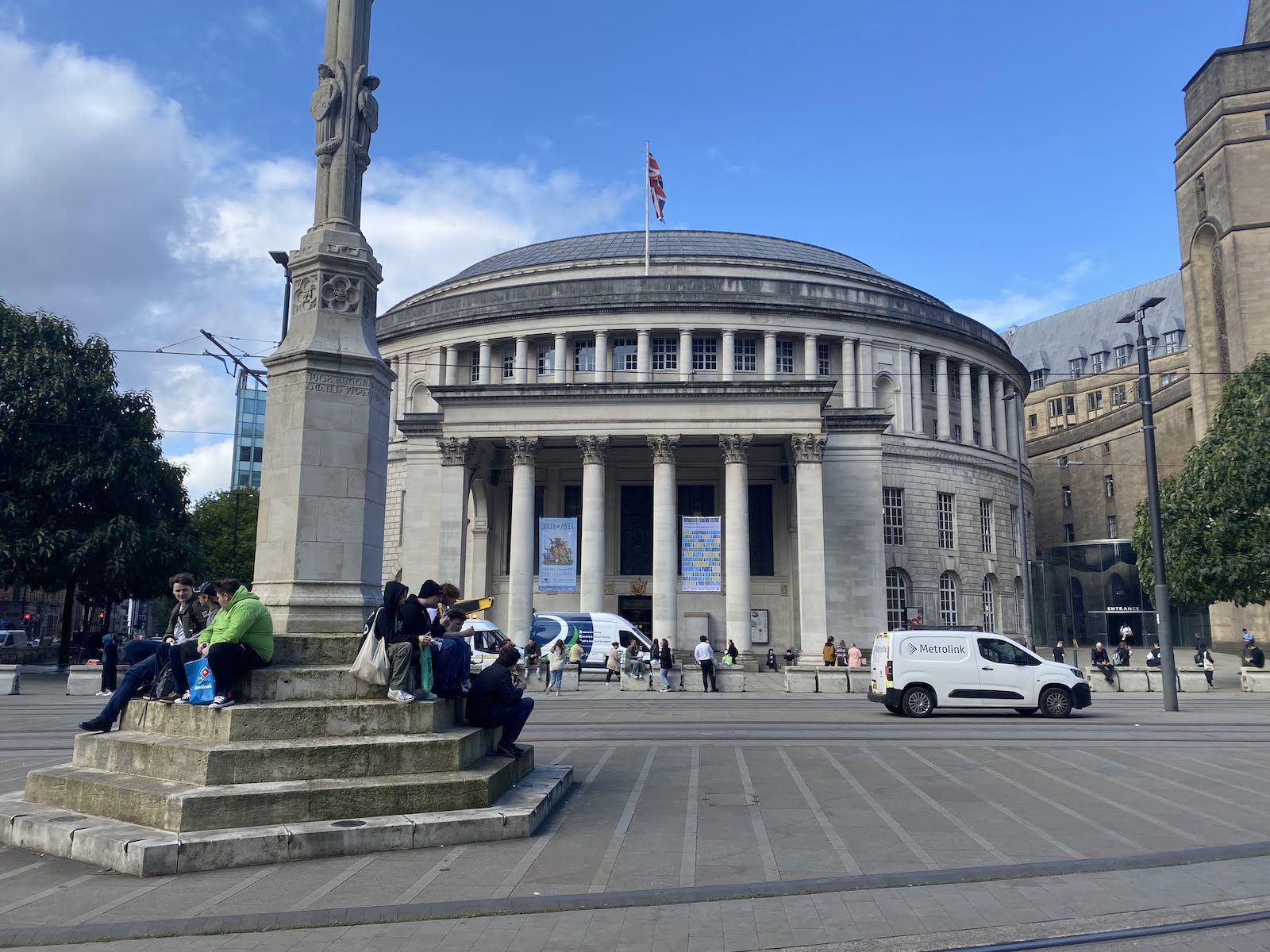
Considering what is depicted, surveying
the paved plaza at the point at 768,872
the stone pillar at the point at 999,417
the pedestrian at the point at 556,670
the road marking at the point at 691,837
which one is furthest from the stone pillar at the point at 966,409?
the road marking at the point at 691,837

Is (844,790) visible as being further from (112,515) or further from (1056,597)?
(1056,597)

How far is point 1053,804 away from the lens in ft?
33.2

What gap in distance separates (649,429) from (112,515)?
2200 centimetres

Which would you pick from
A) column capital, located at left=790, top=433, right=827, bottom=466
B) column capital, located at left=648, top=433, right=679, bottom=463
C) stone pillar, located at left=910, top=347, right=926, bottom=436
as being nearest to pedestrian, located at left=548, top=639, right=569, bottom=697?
column capital, located at left=648, top=433, right=679, bottom=463

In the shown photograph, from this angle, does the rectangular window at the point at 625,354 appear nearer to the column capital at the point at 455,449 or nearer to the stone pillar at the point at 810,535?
the column capital at the point at 455,449

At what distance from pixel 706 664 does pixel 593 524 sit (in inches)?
480

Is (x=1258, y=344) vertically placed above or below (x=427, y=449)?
above

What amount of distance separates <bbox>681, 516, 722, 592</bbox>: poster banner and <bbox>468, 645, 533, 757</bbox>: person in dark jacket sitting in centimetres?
2656

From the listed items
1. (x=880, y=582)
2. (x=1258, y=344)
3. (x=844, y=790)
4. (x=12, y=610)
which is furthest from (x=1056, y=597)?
(x=12, y=610)

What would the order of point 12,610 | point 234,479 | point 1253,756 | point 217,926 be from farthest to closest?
point 234,479
point 12,610
point 1253,756
point 217,926

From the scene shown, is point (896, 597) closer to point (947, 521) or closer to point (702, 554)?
point (947, 521)

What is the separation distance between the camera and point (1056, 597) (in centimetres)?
6594

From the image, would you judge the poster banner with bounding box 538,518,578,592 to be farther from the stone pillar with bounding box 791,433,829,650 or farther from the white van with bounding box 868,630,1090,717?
the white van with bounding box 868,630,1090,717

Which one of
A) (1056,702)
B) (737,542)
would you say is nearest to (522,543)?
(737,542)
